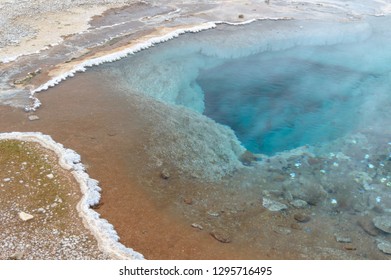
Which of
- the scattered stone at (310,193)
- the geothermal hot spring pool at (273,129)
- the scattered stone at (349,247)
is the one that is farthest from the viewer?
the scattered stone at (310,193)

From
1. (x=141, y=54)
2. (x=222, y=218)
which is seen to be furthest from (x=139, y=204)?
(x=141, y=54)

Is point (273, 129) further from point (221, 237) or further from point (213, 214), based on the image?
point (221, 237)

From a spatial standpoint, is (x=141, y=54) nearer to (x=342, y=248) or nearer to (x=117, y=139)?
(x=117, y=139)

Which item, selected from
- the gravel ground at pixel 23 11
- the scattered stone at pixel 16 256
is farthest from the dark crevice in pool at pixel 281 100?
the gravel ground at pixel 23 11

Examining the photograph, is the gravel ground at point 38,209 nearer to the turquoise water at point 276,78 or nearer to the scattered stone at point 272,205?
the scattered stone at point 272,205

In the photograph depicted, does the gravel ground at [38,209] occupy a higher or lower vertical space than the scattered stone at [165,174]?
higher

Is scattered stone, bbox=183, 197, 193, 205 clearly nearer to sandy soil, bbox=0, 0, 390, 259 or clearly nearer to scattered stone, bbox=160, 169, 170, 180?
sandy soil, bbox=0, 0, 390, 259

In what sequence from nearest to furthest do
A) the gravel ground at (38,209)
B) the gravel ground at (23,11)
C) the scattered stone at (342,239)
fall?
1. the gravel ground at (38,209)
2. the scattered stone at (342,239)
3. the gravel ground at (23,11)
